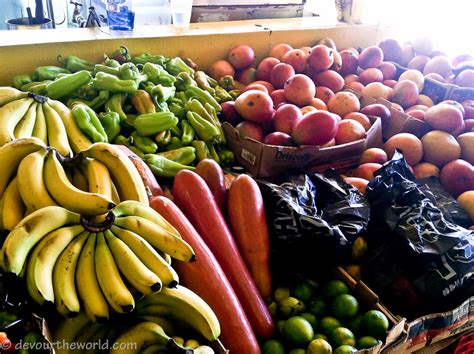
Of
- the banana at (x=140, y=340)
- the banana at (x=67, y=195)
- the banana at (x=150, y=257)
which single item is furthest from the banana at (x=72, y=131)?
the banana at (x=140, y=340)

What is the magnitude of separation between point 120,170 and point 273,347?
2.14 ft

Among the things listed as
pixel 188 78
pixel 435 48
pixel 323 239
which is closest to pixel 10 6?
pixel 188 78

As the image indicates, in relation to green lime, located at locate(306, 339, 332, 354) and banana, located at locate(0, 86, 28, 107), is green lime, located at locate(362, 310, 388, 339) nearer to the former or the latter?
green lime, located at locate(306, 339, 332, 354)

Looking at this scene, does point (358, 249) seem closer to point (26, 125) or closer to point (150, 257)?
point (150, 257)

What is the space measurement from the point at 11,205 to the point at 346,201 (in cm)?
109

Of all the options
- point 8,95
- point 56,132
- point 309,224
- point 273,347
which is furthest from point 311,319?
point 8,95

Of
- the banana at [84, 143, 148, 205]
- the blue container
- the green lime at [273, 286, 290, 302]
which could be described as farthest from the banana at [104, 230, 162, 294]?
the blue container

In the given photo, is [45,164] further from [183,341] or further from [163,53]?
[163,53]

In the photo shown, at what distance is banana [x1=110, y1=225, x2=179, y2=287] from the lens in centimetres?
94

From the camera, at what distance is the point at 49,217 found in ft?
3.11

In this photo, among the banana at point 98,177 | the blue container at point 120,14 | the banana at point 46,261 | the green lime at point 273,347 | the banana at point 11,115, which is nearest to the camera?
the banana at point 46,261

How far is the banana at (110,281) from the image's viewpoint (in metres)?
0.87

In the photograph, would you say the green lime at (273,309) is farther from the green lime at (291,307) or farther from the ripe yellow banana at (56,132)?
the ripe yellow banana at (56,132)

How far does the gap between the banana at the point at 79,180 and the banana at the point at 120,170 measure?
0.18ft
